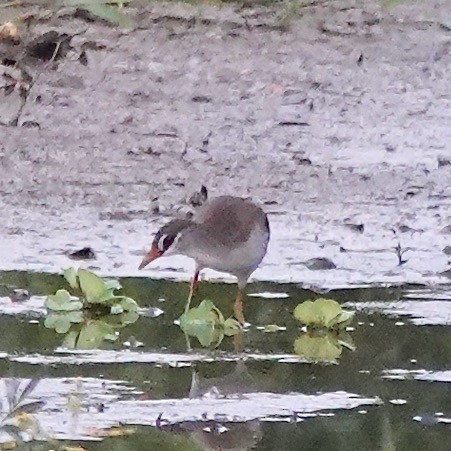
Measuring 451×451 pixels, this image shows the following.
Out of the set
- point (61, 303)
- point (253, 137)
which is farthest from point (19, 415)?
point (253, 137)

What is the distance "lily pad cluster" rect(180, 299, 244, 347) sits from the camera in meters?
6.34

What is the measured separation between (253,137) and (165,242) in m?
2.39

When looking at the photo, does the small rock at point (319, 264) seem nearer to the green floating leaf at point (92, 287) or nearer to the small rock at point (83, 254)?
the small rock at point (83, 254)

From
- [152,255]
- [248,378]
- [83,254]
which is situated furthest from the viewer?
[83,254]

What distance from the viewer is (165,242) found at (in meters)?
6.82

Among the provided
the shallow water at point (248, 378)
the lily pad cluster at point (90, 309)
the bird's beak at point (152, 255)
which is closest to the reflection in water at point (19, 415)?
the shallow water at point (248, 378)

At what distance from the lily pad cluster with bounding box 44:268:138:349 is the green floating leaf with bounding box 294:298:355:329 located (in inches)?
25.1

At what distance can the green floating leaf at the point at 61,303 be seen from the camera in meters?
6.45

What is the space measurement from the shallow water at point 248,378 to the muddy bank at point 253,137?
0.44 metres

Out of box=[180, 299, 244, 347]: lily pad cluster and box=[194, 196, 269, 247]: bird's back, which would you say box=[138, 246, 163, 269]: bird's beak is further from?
box=[180, 299, 244, 347]: lily pad cluster

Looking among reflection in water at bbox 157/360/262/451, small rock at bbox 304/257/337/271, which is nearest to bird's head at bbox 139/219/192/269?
small rock at bbox 304/257/337/271

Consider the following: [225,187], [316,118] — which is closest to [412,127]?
[316,118]

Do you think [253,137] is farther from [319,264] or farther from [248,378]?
[248,378]

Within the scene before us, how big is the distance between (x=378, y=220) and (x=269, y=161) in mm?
995
